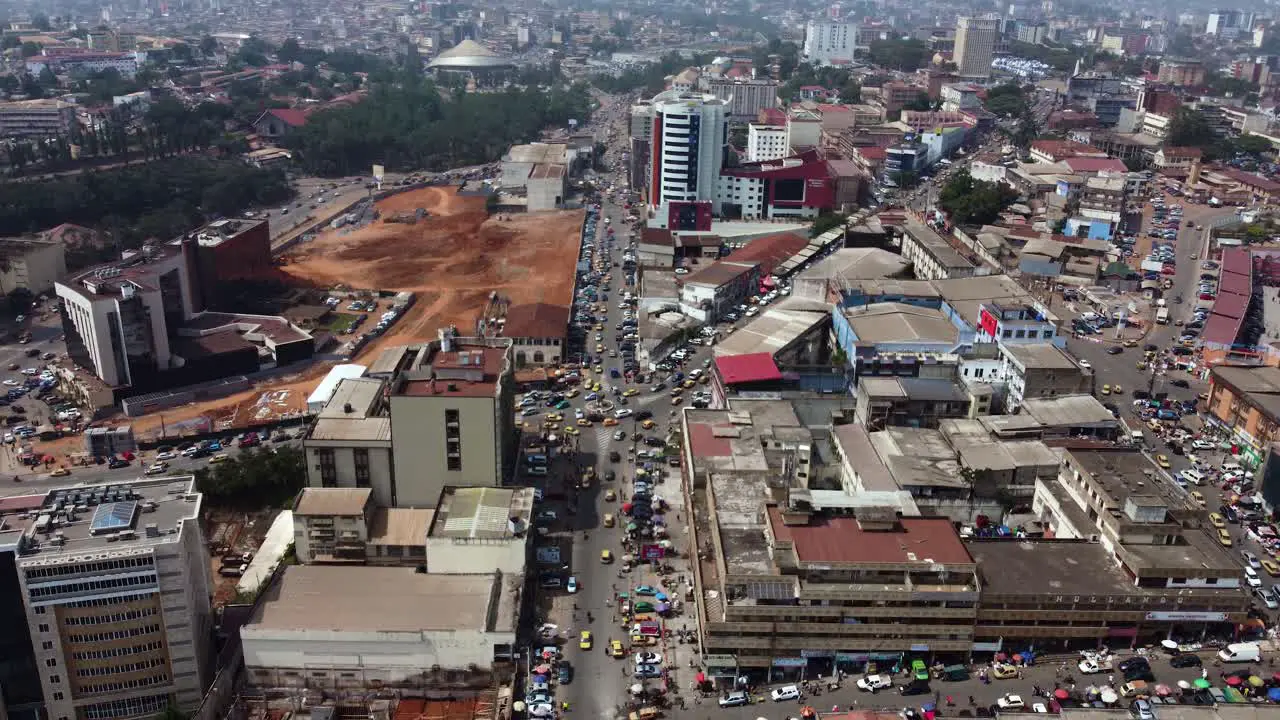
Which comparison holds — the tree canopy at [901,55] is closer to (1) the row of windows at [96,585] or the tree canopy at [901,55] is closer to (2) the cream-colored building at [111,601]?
(2) the cream-colored building at [111,601]

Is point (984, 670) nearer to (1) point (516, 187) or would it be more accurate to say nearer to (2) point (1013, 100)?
(1) point (516, 187)

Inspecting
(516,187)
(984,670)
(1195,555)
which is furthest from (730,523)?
(516,187)

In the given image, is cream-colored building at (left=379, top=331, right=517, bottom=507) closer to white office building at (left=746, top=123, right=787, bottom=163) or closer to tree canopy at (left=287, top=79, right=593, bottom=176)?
white office building at (left=746, top=123, right=787, bottom=163)

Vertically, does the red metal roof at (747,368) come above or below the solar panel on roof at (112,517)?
below

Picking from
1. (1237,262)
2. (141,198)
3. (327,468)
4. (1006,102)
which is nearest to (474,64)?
(1006,102)

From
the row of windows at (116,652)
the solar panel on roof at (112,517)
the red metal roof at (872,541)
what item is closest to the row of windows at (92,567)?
the solar panel on roof at (112,517)
